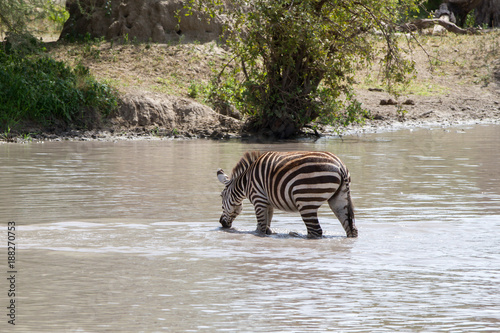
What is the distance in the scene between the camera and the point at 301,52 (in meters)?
20.1

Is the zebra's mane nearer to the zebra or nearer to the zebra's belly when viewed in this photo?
the zebra

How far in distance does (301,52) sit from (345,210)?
40.4 ft

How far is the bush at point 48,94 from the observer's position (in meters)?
20.0

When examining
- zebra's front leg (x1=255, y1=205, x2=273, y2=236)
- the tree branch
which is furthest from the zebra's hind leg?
the tree branch

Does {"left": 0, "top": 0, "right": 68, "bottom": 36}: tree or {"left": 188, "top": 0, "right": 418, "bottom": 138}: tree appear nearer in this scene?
{"left": 188, "top": 0, "right": 418, "bottom": 138}: tree

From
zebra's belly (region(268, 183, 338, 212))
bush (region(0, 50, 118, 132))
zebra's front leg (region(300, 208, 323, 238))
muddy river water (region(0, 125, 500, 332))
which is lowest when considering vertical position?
muddy river water (region(0, 125, 500, 332))

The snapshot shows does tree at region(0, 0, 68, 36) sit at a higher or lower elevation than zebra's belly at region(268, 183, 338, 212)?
higher

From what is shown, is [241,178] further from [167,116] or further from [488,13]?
[488,13]

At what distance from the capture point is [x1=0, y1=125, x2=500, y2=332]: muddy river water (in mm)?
5340

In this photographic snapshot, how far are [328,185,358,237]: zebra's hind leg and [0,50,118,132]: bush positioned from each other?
13395 mm

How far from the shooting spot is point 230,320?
17.2ft

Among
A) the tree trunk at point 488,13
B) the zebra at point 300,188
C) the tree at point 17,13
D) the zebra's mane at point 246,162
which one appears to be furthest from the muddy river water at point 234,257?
the tree trunk at point 488,13

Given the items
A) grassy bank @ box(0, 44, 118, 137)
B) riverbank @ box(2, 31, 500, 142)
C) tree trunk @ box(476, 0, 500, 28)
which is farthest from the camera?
tree trunk @ box(476, 0, 500, 28)

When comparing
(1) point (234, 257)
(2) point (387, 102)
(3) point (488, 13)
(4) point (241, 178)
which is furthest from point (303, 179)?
(3) point (488, 13)
